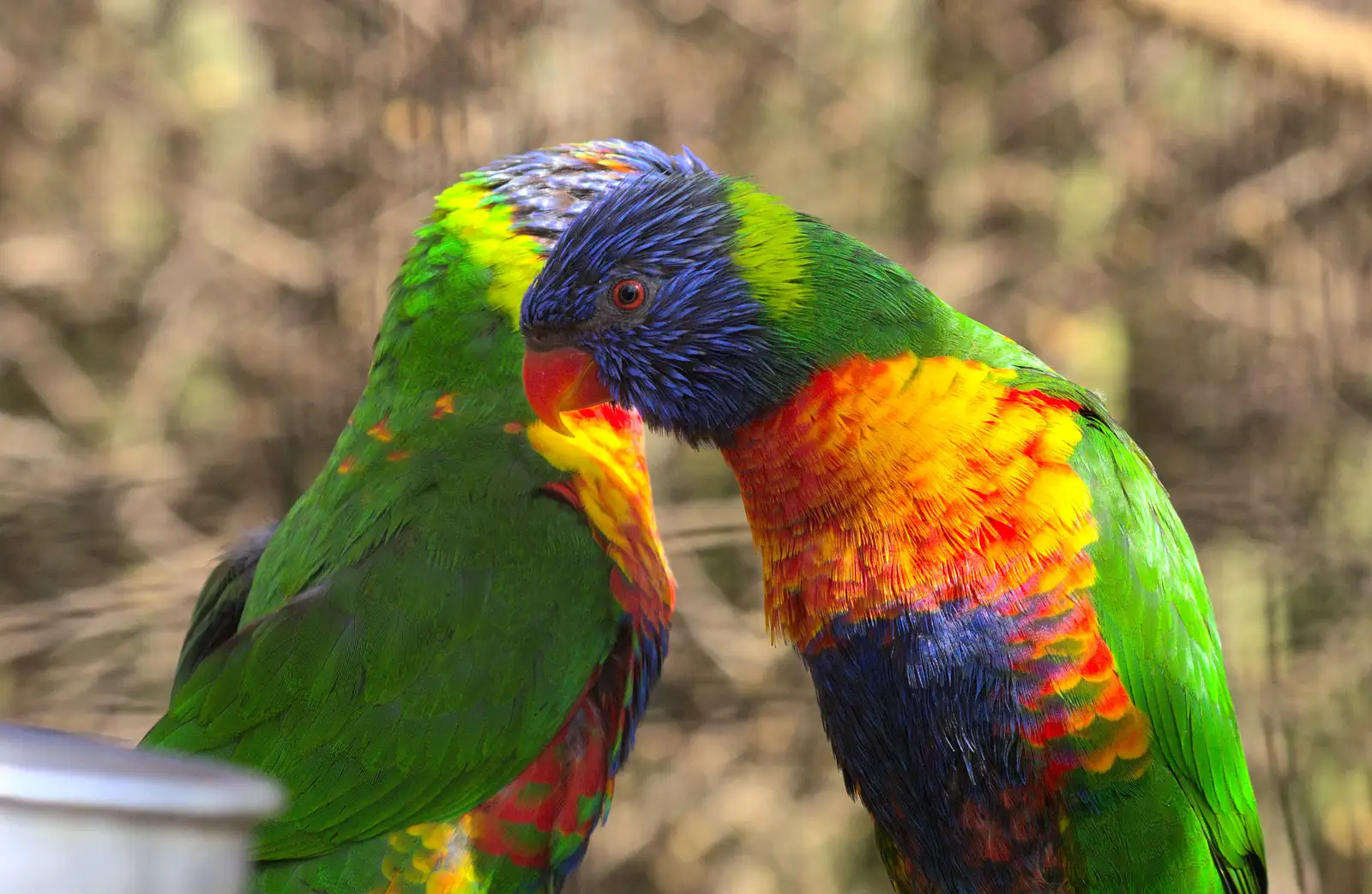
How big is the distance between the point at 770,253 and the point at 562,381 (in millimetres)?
377

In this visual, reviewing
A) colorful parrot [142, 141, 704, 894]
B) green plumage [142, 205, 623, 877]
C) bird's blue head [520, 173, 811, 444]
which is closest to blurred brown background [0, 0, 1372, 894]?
colorful parrot [142, 141, 704, 894]

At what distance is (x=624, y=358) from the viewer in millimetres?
1732

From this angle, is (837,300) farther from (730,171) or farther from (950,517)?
(730,171)

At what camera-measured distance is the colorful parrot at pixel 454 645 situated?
5.82 feet

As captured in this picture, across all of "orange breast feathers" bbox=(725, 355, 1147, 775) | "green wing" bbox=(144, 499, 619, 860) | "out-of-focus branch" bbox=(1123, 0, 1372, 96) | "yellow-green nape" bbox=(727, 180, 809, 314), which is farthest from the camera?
"out-of-focus branch" bbox=(1123, 0, 1372, 96)

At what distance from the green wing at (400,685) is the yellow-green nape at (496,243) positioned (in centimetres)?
47

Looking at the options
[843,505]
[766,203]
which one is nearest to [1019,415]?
[843,505]

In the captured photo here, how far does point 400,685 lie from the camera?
1812mm

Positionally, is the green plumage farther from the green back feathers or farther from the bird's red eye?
the green back feathers

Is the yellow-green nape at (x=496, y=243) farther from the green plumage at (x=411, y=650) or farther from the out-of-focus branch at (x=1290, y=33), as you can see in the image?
the out-of-focus branch at (x=1290, y=33)

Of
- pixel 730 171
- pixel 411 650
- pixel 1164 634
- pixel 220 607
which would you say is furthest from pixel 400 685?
pixel 730 171

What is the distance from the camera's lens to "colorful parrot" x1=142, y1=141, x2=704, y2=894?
69.9 inches

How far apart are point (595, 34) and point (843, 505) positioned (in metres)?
2.72

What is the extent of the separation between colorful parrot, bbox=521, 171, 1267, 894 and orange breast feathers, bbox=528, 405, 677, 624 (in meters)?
0.30
